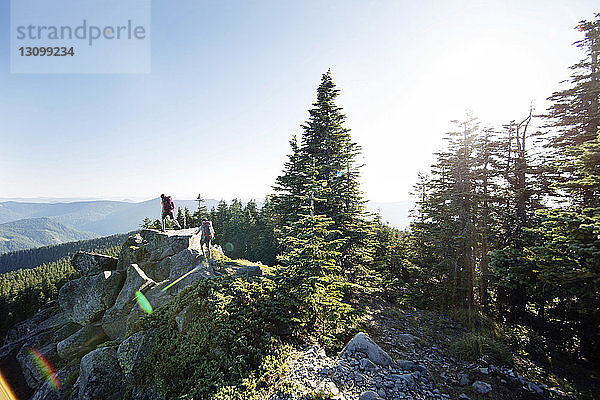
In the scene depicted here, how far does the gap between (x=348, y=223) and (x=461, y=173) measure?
8.71 metres

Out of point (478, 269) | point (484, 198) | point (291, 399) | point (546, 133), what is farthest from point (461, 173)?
Result: point (291, 399)

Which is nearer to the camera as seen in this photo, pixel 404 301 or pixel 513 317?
pixel 513 317

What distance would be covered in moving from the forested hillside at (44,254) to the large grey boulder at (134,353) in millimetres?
176069

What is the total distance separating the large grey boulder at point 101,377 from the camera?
9.55 m

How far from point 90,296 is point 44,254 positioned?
218m

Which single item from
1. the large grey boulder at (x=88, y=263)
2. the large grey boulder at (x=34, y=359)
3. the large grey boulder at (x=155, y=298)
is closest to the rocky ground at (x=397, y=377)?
the large grey boulder at (x=155, y=298)

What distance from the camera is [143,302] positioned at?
13094mm

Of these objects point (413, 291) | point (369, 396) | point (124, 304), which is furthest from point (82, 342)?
point (413, 291)

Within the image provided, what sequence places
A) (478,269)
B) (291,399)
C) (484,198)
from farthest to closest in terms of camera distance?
(478,269) < (484,198) < (291,399)

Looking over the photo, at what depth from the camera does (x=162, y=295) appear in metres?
12.8

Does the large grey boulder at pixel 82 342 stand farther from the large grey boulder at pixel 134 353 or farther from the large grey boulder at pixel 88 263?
the large grey boulder at pixel 134 353

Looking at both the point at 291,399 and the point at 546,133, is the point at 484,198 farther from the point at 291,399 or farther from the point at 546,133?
the point at 291,399

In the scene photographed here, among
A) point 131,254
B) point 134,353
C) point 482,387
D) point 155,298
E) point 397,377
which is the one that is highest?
point 131,254

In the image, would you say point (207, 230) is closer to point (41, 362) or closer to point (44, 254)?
point (41, 362)
